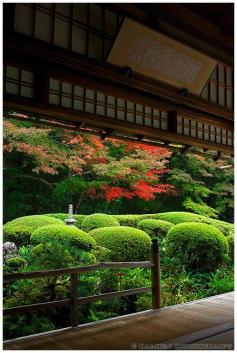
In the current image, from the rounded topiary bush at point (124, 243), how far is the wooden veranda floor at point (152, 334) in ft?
9.71

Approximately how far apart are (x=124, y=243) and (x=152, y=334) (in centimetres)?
408

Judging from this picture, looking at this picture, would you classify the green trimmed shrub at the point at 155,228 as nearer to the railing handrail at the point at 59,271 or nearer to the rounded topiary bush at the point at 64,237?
the rounded topiary bush at the point at 64,237

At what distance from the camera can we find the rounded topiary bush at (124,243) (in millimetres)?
7949

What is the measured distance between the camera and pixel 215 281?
797cm

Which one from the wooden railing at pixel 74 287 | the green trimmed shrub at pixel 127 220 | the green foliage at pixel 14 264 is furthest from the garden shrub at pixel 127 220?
the wooden railing at pixel 74 287

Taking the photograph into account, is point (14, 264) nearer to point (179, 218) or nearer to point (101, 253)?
point (101, 253)

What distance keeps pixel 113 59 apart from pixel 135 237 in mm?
5753

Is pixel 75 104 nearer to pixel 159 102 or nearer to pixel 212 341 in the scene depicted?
pixel 159 102

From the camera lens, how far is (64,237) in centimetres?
742

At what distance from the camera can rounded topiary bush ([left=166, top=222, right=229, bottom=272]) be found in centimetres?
841

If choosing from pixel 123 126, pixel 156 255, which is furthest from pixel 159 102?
pixel 156 255

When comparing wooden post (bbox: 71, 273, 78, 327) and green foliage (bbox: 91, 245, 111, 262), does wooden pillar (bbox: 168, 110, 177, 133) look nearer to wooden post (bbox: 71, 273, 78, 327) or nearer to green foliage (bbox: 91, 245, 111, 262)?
wooden post (bbox: 71, 273, 78, 327)

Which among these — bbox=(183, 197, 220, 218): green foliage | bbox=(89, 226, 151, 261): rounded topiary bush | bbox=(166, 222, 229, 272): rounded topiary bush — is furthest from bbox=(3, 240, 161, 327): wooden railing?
bbox=(183, 197, 220, 218): green foliage

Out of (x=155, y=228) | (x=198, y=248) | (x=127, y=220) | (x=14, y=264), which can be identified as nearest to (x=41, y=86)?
(x=14, y=264)
